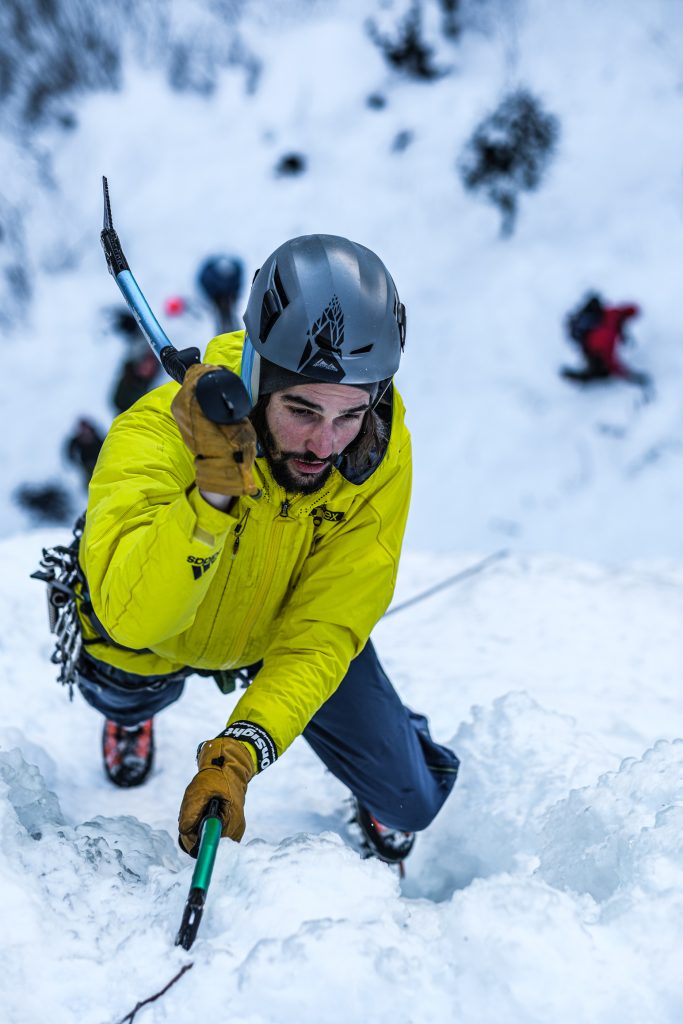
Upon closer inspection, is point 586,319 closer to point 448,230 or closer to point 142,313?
point 448,230

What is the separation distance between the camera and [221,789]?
6.09 ft

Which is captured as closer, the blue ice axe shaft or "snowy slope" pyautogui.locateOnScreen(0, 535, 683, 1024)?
"snowy slope" pyautogui.locateOnScreen(0, 535, 683, 1024)

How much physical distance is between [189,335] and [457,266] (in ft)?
11.7

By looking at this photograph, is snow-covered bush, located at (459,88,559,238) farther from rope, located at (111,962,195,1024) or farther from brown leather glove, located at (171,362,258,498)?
rope, located at (111,962,195,1024)

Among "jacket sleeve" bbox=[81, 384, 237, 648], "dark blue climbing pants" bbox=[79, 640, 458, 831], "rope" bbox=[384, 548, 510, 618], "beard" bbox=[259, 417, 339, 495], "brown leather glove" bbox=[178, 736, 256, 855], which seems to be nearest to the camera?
"jacket sleeve" bbox=[81, 384, 237, 648]

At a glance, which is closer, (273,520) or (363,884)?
(363,884)

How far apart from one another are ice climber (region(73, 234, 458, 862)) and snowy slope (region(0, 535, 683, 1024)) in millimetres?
256

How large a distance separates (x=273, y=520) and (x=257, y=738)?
0.50 meters

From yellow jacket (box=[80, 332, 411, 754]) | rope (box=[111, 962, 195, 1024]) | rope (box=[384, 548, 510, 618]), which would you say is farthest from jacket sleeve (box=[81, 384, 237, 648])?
rope (box=[384, 548, 510, 618])

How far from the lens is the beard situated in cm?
193

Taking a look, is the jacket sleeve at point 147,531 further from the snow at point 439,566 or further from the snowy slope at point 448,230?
the snowy slope at point 448,230

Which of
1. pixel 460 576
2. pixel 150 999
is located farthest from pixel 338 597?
pixel 460 576

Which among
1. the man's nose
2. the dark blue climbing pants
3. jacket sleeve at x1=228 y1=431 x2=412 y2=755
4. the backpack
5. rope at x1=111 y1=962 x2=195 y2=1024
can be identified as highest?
the man's nose

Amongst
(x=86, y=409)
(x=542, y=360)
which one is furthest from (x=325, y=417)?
(x=86, y=409)
